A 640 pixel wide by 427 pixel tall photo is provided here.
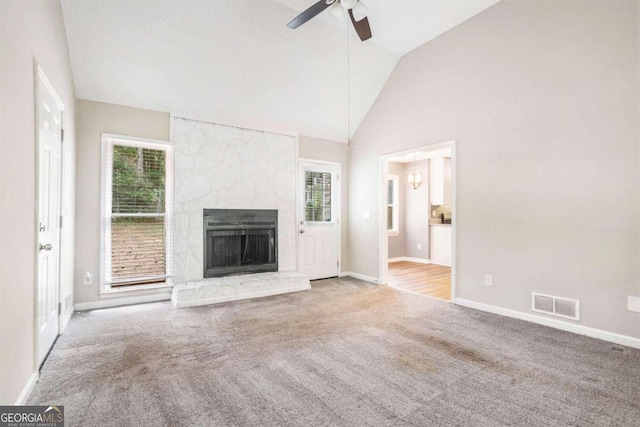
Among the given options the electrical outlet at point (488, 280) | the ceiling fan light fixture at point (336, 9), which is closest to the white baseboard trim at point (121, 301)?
the ceiling fan light fixture at point (336, 9)

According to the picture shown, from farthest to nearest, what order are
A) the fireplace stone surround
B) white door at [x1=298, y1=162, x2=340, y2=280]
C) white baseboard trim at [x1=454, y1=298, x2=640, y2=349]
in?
white door at [x1=298, y1=162, x2=340, y2=280]
the fireplace stone surround
white baseboard trim at [x1=454, y1=298, x2=640, y2=349]

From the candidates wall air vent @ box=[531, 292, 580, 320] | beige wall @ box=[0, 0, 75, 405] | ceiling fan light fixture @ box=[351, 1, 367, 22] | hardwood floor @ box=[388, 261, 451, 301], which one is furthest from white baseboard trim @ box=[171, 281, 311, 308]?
ceiling fan light fixture @ box=[351, 1, 367, 22]

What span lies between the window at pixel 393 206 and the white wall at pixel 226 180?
144 inches

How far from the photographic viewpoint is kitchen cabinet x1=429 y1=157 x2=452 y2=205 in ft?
25.5

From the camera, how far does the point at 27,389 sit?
2.02m

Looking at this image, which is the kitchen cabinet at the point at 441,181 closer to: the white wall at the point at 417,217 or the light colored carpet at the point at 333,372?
the white wall at the point at 417,217

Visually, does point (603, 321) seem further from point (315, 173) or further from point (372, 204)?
point (315, 173)

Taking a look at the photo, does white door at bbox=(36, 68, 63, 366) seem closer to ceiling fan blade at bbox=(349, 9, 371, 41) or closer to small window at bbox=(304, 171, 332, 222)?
ceiling fan blade at bbox=(349, 9, 371, 41)

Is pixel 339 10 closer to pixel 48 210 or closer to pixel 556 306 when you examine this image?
pixel 48 210

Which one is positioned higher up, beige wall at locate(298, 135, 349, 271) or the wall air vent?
beige wall at locate(298, 135, 349, 271)

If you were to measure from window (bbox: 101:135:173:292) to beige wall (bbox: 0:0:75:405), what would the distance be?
1741mm

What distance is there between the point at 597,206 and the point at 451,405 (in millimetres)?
2546

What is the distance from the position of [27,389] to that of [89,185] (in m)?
2.64

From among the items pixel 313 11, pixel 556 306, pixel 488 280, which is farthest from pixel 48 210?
pixel 556 306
